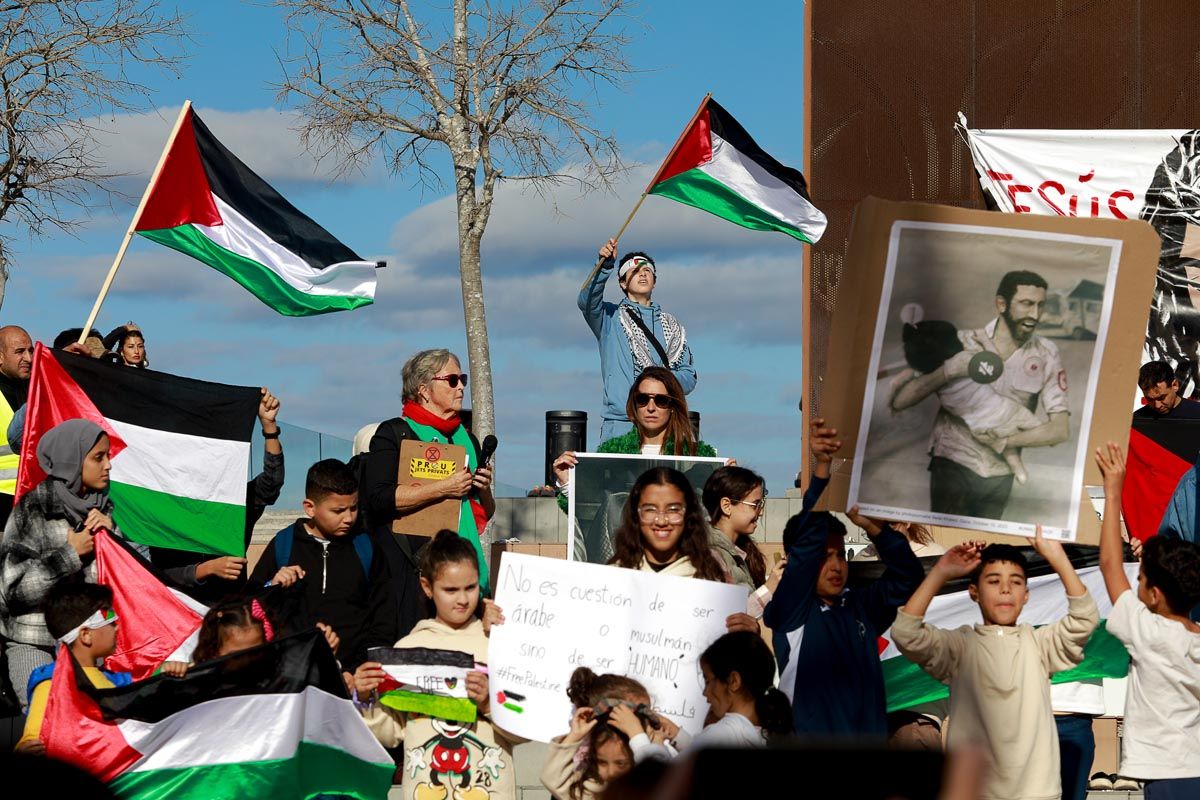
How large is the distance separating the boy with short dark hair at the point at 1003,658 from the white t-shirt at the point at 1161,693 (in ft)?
0.65

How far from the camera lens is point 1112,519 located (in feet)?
17.6

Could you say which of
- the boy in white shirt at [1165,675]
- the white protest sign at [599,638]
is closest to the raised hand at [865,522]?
the white protest sign at [599,638]

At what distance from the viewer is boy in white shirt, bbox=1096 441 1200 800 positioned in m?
5.92

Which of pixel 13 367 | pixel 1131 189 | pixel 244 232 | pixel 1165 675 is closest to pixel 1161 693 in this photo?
pixel 1165 675

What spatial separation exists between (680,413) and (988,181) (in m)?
6.48

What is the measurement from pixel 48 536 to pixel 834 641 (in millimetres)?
3324

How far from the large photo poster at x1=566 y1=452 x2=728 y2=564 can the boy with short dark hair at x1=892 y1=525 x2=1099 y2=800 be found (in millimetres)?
1904

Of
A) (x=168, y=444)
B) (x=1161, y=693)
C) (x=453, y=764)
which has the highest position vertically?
(x=168, y=444)

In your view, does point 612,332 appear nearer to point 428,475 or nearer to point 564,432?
point 428,475

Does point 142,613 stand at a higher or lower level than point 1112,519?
lower

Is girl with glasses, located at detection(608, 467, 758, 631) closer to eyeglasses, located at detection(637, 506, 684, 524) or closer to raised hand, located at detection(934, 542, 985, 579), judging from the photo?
eyeglasses, located at detection(637, 506, 684, 524)

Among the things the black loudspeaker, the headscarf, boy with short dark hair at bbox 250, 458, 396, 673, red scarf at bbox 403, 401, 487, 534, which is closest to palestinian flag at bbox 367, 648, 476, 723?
boy with short dark hair at bbox 250, 458, 396, 673

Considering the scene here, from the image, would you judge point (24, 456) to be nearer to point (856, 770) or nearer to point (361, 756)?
point (361, 756)

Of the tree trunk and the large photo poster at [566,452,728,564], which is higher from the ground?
the tree trunk
